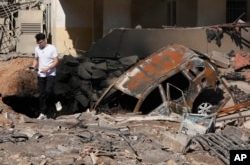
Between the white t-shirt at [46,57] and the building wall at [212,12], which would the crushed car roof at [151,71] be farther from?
the building wall at [212,12]

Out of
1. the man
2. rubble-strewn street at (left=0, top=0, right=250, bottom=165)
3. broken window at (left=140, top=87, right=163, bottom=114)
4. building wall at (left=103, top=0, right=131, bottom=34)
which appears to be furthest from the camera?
building wall at (left=103, top=0, right=131, bottom=34)

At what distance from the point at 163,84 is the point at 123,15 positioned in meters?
10.5

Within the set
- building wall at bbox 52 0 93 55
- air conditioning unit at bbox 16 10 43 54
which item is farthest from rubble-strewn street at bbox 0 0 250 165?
air conditioning unit at bbox 16 10 43 54

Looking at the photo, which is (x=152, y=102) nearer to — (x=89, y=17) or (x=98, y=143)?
(x=98, y=143)

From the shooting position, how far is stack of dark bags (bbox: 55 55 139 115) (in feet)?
45.1

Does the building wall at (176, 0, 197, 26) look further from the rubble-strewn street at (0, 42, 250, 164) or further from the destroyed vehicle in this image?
the destroyed vehicle

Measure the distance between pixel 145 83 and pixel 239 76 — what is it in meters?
3.20

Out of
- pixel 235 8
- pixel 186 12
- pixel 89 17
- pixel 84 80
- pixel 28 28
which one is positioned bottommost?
pixel 84 80

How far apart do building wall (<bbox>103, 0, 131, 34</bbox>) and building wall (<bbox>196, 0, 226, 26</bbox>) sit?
10.3 feet

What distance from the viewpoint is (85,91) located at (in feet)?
45.5

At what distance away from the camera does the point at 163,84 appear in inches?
480

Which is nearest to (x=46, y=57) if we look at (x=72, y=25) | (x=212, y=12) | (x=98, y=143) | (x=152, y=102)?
(x=152, y=102)

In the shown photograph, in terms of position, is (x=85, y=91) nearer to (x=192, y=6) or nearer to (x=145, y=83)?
(x=145, y=83)

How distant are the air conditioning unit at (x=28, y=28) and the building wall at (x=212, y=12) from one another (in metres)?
6.67
